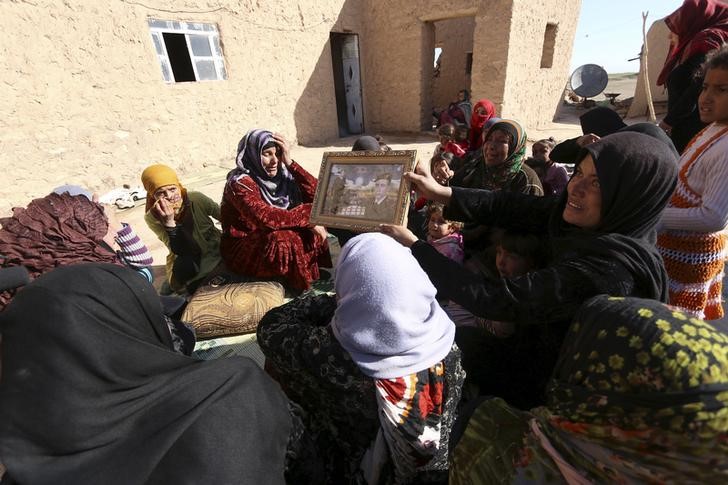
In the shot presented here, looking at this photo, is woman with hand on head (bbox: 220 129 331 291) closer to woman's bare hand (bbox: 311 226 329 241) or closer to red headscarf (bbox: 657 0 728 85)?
woman's bare hand (bbox: 311 226 329 241)

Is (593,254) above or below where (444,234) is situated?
above

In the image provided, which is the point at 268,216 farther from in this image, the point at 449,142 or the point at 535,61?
the point at 535,61

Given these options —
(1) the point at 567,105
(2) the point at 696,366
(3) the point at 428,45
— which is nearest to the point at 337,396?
(2) the point at 696,366

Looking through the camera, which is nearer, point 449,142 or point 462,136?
point 449,142

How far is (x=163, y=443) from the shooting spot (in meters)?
1.02

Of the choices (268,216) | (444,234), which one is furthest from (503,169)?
(268,216)

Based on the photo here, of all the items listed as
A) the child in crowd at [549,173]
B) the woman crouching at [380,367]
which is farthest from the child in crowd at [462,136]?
the woman crouching at [380,367]

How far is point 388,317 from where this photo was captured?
4.06 feet

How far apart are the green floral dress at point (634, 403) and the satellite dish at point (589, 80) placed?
19.4m

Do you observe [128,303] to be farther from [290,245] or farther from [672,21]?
[672,21]

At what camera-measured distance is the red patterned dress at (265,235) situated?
126 inches

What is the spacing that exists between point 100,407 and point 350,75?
39.2ft

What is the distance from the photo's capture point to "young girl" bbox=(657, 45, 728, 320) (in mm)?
1748

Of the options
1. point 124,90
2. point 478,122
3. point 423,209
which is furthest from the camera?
point 124,90
